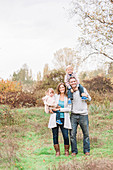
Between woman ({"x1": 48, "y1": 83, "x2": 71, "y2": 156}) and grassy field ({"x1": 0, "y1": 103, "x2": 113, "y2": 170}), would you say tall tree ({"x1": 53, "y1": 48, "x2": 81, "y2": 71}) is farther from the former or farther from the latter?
woman ({"x1": 48, "y1": 83, "x2": 71, "y2": 156})

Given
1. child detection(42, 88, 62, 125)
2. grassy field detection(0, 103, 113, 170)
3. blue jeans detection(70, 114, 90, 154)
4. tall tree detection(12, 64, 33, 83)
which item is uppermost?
tall tree detection(12, 64, 33, 83)

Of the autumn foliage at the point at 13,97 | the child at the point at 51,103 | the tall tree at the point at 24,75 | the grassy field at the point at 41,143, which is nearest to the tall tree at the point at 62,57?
the tall tree at the point at 24,75

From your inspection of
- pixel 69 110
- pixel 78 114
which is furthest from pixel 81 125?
pixel 69 110

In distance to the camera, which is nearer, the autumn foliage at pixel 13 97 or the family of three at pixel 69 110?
the family of three at pixel 69 110

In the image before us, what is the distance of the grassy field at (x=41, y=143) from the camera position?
4.34 meters

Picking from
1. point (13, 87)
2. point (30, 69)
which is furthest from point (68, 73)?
point (30, 69)

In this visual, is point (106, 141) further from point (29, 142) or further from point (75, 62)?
point (75, 62)

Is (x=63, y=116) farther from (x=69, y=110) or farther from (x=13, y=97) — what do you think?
(x=13, y=97)

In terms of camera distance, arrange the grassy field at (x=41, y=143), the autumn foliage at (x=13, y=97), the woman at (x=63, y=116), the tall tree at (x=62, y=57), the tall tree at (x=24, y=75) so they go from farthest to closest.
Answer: the tall tree at (x=24, y=75) → the tall tree at (x=62, y=57) → the autumn foliage at (x=13, y=97) → the woman at (x=63, y=116) → the grassy field at (x=41, y=143)

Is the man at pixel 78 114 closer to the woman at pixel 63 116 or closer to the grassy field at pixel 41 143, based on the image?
the woman at pixel 63 116

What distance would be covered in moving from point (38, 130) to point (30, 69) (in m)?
47.1

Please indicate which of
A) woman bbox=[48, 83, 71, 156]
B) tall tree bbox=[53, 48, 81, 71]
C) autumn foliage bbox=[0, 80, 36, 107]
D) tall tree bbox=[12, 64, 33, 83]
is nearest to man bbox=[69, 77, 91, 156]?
woman bbox=[48, 83, 71, 156]

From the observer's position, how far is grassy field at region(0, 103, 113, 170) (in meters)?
4.34

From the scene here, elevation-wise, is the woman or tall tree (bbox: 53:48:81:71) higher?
tall tree (bbox: 53:48:81:71)
